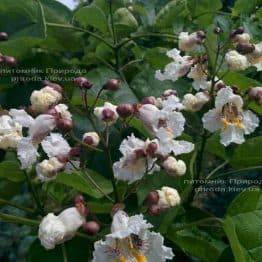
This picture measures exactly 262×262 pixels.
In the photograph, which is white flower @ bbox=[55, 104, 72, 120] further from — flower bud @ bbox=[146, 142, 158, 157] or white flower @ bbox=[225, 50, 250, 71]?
white flower @ bbox=[225, 50, 250, 71]

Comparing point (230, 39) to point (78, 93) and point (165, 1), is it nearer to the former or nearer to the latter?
point (78, 93)

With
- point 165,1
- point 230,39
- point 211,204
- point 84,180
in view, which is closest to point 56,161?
point 84,180

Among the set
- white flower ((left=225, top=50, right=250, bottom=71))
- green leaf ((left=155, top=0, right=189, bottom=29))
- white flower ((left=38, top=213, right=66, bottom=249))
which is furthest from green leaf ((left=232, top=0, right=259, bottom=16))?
white flower ((left=38, top=213, right=66, bottom=249))

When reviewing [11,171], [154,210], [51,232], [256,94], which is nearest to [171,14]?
[256,94]

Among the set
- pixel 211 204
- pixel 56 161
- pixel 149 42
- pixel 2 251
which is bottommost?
pixel 2 251

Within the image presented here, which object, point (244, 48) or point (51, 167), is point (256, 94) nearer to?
point (244, 48)

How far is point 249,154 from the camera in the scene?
1.24m

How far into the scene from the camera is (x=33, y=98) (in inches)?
43.3

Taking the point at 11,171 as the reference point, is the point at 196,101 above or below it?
above

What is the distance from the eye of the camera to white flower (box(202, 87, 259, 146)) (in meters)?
1.18

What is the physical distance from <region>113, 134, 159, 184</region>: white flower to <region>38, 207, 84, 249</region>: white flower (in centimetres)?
9

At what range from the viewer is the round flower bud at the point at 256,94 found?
117 centimetres

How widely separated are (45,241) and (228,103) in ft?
1.37

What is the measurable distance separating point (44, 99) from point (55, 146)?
3.4 inches
